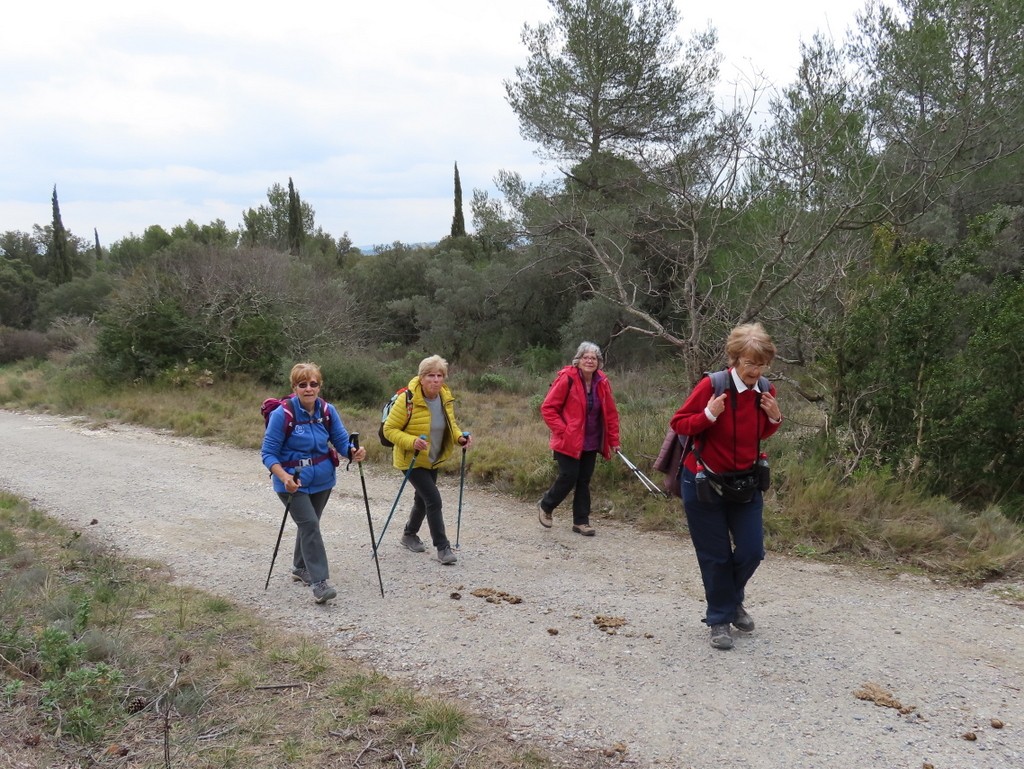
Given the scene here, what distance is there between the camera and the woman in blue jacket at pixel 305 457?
5324mm

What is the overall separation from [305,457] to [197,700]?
201cm

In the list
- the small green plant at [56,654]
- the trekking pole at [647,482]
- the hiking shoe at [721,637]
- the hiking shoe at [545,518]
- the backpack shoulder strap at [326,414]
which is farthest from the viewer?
the trekking pole at [647,482]

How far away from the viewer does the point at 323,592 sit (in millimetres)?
5336

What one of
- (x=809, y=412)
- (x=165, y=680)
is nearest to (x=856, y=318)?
(x=809, y=412)

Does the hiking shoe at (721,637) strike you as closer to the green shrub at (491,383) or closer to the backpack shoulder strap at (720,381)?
the backpack shoulder strap at (720,381)

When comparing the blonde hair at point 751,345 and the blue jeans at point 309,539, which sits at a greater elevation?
the blonde hair at point 751,345

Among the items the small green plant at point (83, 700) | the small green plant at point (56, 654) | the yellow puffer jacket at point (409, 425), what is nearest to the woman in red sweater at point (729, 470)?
the yellow puffer jacket at point (409, 425)

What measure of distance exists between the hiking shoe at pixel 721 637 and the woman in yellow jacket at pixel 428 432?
92.0 inches

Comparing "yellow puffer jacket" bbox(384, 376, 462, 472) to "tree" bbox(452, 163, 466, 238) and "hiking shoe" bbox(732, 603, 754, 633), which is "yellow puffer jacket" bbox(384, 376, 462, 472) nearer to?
"hiking shoe" bbox(732, 603, 754, 633)

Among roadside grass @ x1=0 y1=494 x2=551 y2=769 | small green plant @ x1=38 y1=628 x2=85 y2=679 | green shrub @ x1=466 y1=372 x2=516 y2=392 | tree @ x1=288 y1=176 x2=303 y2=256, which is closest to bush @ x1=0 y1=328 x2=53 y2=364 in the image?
tree @ x1=288 y1=176 x2=303 y2=256

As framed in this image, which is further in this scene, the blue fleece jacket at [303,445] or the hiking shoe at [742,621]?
the blue fleece jacket at [303,445]

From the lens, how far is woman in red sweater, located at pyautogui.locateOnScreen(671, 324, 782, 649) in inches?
167

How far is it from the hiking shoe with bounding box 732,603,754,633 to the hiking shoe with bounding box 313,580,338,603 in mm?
2741

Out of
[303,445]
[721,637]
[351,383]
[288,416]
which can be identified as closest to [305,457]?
[303,445]
